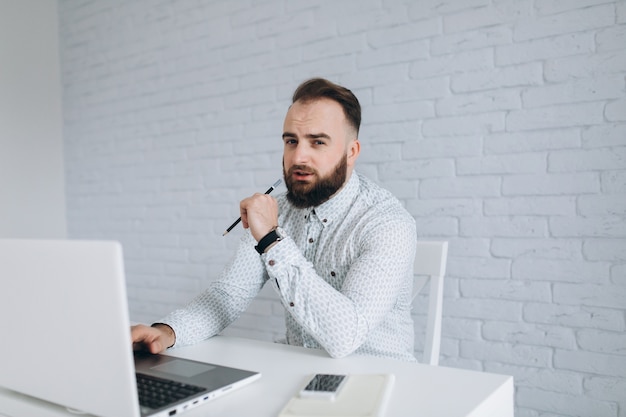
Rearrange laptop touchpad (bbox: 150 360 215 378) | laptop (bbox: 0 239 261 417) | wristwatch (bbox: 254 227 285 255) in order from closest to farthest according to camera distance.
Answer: laptop (bbox: 0 239 261 417) → laptop touchpad (bbox: 150 360 215 378) → wristwatch (bbox: 254 227 285 255)

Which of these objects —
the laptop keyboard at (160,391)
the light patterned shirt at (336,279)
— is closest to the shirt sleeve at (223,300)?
the light patterned shirt at (336,279)

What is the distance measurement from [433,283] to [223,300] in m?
0.60

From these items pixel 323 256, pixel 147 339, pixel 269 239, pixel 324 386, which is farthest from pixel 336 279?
pixel 324 386

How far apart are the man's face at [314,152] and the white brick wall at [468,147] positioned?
0.53m

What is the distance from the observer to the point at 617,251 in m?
1.66

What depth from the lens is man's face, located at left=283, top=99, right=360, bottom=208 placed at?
156cm

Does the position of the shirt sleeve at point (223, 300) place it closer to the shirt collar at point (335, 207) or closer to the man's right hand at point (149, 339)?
the man's right hand at point (149, 339)

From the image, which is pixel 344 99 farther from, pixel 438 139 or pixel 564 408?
pixel 564 408

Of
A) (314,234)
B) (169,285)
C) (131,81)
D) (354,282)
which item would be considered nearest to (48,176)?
(131,81)

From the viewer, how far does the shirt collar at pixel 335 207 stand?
156cm

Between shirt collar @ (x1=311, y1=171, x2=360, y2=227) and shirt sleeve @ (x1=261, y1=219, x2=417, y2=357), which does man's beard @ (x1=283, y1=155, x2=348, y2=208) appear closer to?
shirt collar @ (x1=311, y1=171, x2=360, y2=227)

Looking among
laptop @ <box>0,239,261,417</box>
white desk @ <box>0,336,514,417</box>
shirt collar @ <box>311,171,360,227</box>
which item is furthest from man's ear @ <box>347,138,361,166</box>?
laptop @ <box>0,239,261,417</box>

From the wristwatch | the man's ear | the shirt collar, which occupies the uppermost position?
the man's ear

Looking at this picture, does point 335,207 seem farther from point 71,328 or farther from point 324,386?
point 71,328
